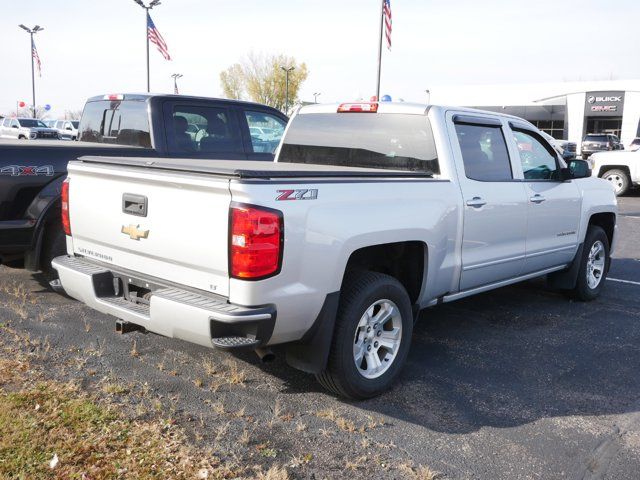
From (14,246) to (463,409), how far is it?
396 cm

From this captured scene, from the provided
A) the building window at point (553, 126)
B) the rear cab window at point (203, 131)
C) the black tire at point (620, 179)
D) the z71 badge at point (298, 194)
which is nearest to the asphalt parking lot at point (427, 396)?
the z71 badge at point (298, 194)

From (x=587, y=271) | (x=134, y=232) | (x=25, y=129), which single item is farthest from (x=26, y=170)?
(x=25, y=129)

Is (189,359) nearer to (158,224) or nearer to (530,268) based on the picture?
(158,224)

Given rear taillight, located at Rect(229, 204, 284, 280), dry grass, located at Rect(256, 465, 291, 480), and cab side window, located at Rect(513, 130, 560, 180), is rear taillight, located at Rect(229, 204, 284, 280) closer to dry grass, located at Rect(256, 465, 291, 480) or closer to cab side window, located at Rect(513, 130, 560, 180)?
dry grass, located at Rect(256, 465, 291, 480)

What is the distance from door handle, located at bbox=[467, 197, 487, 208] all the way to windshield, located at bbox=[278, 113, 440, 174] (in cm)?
34

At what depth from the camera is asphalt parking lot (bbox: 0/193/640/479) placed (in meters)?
3.29

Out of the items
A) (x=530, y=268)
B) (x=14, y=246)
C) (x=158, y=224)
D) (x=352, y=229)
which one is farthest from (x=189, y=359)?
(x=530, y=268)

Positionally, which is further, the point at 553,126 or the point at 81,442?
the point at 553,126

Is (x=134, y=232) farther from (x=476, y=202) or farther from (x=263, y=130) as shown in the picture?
(x=263, y=130)

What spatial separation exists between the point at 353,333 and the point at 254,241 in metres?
0.96

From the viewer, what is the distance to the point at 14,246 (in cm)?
541

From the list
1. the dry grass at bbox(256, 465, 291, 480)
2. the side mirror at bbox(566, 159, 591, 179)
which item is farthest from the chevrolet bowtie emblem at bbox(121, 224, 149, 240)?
the side mirror at bbox(566, 159, 591, 179)

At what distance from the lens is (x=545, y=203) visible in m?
5.56

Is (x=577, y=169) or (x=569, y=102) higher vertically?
(x=569, y=102)
